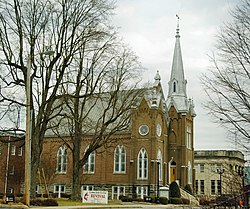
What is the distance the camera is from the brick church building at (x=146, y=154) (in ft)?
184

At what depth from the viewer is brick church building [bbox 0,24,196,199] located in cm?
5600

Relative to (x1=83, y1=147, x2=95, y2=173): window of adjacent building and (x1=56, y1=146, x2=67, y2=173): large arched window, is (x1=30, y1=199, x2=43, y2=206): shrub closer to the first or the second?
(x1=83, y1=147, x2=95, y2=173): window of adjacent building

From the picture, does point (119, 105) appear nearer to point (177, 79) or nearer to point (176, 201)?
point (176, 201)

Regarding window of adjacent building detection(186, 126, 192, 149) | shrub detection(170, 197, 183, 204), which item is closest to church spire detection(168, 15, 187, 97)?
window of adjacent building detection(186, 126, 192, 149)

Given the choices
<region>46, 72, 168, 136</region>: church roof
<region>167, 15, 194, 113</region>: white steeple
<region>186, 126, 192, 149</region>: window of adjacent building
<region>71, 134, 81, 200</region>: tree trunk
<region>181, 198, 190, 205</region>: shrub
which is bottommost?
<region>181, 198, 190, 205</region>: shrub

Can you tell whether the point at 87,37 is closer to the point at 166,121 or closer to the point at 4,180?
the point at 166,121

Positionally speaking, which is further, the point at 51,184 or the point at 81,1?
the point at 51,184

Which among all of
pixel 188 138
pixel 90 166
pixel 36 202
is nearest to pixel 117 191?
pixel 90 166

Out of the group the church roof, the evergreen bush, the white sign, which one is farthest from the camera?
the evergreen bush

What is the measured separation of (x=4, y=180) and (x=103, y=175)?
13.8m

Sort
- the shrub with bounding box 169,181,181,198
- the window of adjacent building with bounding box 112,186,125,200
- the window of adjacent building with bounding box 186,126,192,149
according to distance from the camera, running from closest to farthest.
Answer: the shrub with bounding box 169,181,181,198 < the window of adjacent building with bounding box 112,186,125,200 < the window of adjacent building with bounding box 186,126,192,149

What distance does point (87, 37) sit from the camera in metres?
34.6

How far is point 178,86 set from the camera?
63156mm

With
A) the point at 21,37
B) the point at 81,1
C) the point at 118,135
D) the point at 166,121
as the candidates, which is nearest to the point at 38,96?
the point at 21,37
